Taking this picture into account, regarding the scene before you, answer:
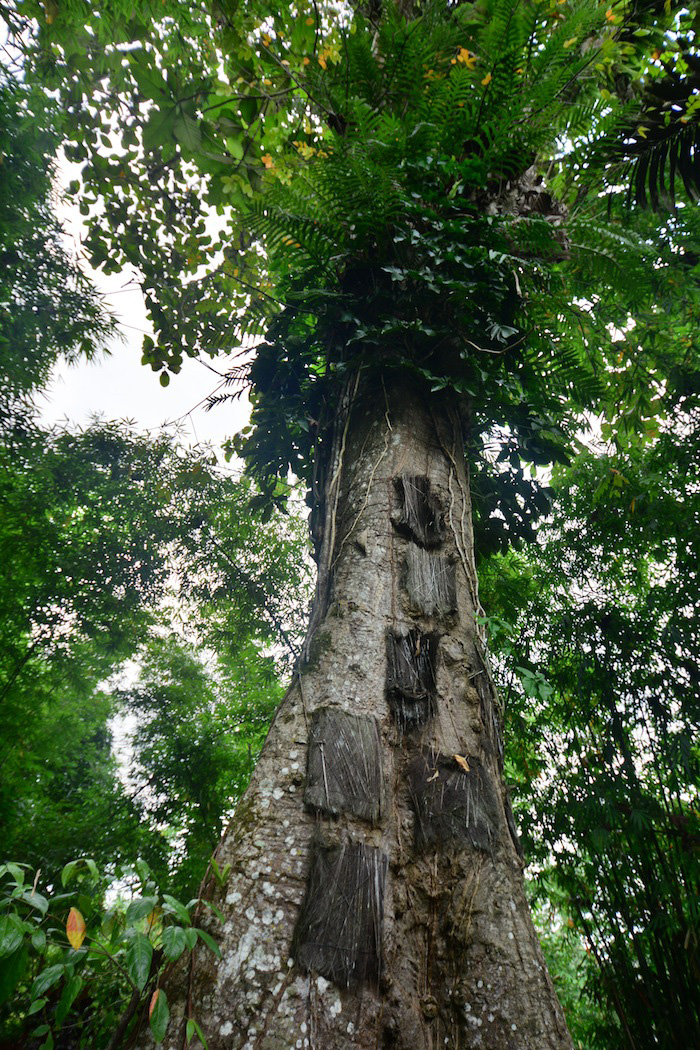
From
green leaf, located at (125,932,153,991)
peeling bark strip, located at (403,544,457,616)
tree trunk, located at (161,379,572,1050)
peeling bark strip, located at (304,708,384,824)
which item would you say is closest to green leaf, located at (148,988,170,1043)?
green leaf, located at (125,932,153,991)

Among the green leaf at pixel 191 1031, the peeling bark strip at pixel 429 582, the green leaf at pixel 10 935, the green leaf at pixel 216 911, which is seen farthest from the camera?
the peeling bark strip at pixel 429 582

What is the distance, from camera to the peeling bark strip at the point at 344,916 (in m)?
1.03

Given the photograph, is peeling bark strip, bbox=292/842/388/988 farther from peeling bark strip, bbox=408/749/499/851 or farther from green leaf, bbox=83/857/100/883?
green leaf, bbox=83/857/100/883

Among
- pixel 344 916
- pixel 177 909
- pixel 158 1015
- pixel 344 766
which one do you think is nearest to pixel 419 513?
pixel 344 766

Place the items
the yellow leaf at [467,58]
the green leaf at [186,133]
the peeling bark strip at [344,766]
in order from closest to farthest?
1. the peeling bark strip at [344,766]
2. the yellow leaf at [467,58]
3. the green leaf at [186,133]

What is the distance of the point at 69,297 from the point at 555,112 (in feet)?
14.2

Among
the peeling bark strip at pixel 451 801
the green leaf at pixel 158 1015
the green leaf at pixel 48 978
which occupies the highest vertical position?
the peeling bark strip at pixel 451 801

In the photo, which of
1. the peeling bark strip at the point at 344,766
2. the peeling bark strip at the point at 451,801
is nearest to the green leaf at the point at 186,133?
the peeling bark strip at the point at 344,766

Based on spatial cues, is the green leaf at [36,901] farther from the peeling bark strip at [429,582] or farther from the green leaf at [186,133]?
the green leaf at [186,133]

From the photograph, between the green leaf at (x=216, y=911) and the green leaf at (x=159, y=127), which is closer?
the green leaf at (x=216, y=911)

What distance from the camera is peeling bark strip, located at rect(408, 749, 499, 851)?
1.28 metres

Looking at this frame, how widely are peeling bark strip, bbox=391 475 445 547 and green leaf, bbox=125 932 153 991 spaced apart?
4.55ft

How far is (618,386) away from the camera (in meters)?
3.53

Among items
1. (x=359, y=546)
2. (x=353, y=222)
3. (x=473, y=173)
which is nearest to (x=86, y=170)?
(x=353, y=222)
